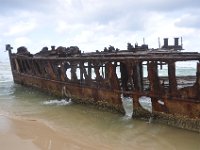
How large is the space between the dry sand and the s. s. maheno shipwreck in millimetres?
2258

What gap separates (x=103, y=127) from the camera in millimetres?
8742

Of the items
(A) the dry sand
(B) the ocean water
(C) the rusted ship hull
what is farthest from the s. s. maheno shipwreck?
(A) the dry sand

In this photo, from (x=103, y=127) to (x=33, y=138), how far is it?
2.00m

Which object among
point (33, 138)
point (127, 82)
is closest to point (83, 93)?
point (127, 82)

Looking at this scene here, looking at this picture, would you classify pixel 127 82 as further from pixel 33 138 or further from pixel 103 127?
pixel 33 138

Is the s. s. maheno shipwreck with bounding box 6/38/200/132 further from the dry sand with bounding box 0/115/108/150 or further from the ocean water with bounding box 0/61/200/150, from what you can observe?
the dry sand with bounding box 0/115/108/150

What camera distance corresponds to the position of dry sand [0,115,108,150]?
6.92 meters

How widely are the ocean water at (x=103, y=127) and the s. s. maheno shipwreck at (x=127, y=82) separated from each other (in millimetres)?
309

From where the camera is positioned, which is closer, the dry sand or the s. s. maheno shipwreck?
the dry sand

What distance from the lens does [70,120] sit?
9.72 metres

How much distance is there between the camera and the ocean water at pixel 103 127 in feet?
23.8

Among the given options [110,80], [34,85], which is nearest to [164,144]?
[110,80]

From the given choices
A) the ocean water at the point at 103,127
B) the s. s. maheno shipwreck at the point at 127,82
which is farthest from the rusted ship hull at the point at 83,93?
the ocean water at the point at 103,127

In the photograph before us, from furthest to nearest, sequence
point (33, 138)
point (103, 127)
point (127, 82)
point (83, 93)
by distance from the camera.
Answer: point (127, 82) < point (83, 93) < point (103, 127) < point (33, 138)
